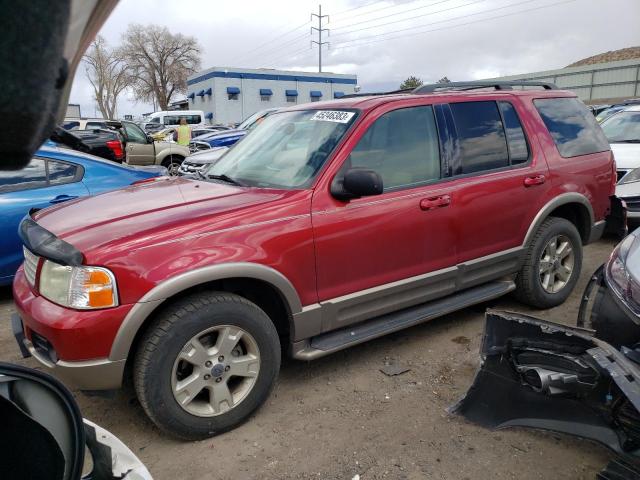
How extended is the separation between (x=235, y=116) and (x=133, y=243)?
5068 cm

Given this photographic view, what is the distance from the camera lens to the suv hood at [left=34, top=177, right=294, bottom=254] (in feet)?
8.79

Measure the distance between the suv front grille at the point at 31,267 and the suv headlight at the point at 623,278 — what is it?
3044mm

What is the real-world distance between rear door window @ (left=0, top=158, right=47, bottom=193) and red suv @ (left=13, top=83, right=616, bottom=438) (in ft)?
5.77

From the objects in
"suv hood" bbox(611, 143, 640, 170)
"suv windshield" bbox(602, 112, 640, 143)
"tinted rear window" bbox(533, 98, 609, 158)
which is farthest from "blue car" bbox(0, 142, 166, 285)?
"suv windshield" bbox(602, 112, 640, 143)

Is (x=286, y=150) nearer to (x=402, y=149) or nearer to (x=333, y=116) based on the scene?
(x=333, y=116)

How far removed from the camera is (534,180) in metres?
4.18

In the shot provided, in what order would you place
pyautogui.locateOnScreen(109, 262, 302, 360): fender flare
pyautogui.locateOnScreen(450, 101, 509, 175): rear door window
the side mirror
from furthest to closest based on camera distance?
pyautogui.locateOnScreen(450, 101, 509, 175): rear door window → the side mirror → pyautogui.locateOnScreen(109, 262, 302, 360): fender flare

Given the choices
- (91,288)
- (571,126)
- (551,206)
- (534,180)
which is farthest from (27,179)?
(571,126)

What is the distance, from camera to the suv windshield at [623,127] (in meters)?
7.94

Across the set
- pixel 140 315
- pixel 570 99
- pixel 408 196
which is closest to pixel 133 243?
pixel 140 315

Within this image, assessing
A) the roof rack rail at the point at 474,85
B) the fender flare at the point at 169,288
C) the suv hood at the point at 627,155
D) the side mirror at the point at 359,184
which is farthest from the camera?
the suv hood at the point at 627,155

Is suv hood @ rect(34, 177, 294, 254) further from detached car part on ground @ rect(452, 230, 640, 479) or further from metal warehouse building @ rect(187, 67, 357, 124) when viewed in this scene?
metal warehouse building @ rect(187, 67, 357, 124)

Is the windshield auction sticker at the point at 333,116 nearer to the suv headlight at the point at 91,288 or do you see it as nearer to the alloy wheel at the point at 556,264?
the suv headlight at the point at 91,288

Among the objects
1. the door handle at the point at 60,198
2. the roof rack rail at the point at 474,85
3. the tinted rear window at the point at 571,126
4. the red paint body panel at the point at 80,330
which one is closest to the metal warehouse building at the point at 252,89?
the door handle at the point at 60,198
